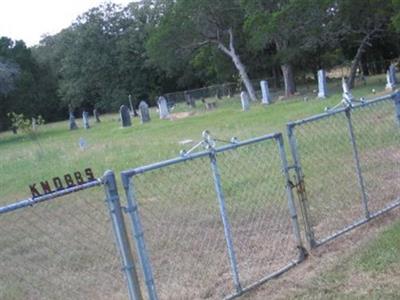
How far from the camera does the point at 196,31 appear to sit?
39.9 meters

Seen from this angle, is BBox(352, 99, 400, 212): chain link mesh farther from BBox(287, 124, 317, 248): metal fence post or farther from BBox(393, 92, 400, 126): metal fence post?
BBox(287, 124, 317, 248): metal fence post

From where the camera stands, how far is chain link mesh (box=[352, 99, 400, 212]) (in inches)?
309

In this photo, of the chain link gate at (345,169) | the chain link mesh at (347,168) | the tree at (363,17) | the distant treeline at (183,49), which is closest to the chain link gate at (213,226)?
the chain link gate at (345,169)

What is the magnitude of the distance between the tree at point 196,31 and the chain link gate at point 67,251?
29.7 meters

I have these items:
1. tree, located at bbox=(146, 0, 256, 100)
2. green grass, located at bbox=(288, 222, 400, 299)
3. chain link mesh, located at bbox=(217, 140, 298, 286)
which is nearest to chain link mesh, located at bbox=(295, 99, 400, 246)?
chain link mesh, located at bbox=(217, 140, 298, 286)

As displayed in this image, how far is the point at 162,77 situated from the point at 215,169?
60.2m

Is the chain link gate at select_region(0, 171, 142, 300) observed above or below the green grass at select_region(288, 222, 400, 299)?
above

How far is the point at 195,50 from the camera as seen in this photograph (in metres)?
43.5

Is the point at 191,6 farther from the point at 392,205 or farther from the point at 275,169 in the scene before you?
the point at 392,205

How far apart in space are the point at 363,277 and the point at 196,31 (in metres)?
36.1

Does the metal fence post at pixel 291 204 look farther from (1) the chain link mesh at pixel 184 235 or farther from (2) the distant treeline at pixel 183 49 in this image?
(2) the distant treeline at pixel 183 49

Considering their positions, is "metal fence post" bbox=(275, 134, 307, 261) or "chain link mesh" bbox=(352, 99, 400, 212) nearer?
"metal fence post" bbox=(275, 134, 307, 261)

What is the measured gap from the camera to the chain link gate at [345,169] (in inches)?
254

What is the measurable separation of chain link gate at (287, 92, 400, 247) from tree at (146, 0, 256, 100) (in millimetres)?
24848
